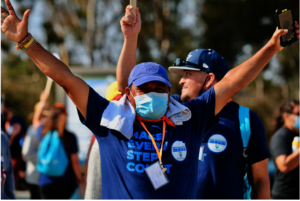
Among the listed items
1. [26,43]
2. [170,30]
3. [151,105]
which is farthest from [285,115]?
[170,30]

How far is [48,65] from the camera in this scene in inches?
96.0

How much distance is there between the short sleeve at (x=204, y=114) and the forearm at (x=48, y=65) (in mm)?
1015

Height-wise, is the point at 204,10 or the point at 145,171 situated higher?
the point at 204,10

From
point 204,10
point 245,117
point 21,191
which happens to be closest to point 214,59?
point 245,117

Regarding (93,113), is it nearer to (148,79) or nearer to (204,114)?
(148,79)

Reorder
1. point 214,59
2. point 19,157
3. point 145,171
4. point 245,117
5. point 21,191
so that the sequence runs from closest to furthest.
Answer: point 145,171 < point 245,117 < point 214,59 < point 19,157 < point 21,191

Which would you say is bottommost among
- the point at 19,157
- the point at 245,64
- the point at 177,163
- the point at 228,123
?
the point at 19,157

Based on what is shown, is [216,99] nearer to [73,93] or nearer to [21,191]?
[73,93]

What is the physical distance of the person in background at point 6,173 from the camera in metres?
3.44

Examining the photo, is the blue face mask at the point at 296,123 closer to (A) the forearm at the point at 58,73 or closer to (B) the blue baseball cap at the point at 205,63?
(B) the blue baseball cap at the point at 205,63

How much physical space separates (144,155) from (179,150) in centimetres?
26

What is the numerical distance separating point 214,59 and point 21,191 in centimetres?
939

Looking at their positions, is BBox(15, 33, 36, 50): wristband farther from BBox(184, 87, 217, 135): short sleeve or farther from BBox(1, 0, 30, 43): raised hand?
BBox(184, 87, 217, 135): short sleeve

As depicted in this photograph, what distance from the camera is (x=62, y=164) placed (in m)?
6.11
